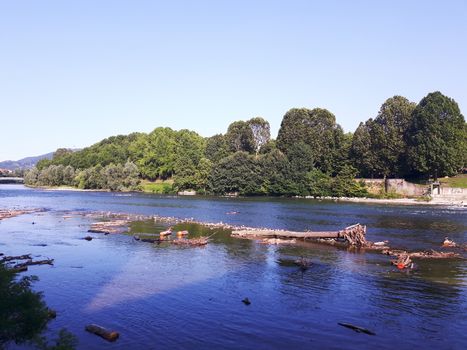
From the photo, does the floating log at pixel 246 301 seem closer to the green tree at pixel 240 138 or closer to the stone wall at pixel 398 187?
the stone wall at pixel 398 187

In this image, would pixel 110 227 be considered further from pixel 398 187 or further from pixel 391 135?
pixel 391 135

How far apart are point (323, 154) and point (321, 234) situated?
106m

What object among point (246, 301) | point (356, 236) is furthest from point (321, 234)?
point (246, 301)

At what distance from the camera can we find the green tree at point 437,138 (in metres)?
128

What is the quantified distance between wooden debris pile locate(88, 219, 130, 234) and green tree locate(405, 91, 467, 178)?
298 feet

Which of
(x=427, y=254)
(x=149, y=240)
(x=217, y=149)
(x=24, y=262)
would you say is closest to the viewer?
(x=24, y=262)

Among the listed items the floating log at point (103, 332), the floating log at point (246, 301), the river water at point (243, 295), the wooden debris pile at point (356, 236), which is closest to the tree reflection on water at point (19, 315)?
the river water at point (243, 295)

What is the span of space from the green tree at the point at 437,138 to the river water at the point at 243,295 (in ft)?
257

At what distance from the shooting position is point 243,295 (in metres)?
31.7

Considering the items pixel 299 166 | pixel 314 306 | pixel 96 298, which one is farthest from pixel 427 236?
pixel 299 166

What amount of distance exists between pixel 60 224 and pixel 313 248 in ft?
140

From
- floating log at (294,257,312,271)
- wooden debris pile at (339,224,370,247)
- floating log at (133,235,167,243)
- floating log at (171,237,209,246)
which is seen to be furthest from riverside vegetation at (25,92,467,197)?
floating log at (294,257,312,271)

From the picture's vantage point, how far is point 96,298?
100ft

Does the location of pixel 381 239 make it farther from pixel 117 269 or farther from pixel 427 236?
pixel 117 269
